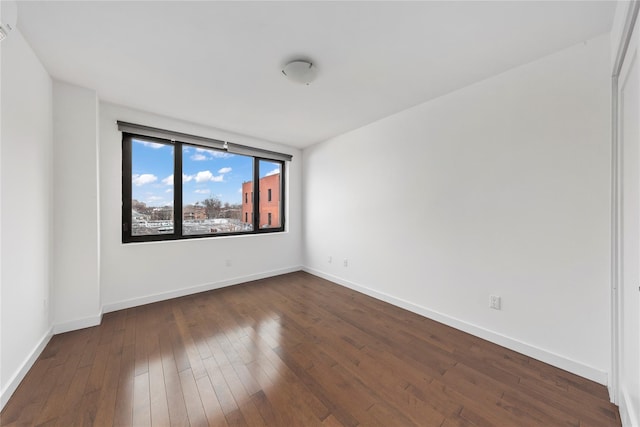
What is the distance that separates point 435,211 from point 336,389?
6.37 feet

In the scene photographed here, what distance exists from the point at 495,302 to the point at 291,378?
189cm

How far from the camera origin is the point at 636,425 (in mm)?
1131

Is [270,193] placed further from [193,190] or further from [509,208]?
[509,208]

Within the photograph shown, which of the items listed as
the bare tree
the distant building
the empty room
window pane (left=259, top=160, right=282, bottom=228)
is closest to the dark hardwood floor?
the empty room

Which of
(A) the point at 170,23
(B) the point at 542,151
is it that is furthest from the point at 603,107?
(A) the point at 170,23

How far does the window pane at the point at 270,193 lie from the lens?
425cm

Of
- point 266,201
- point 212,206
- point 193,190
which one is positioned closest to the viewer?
point 193,190

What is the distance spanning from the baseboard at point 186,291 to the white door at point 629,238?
A: 384cm

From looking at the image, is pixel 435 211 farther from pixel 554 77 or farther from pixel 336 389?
pixel 336 389

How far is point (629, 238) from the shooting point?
1.33m

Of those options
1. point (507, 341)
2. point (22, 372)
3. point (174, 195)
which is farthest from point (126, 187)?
point (507, 341)

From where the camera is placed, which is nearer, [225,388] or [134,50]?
[225,388]

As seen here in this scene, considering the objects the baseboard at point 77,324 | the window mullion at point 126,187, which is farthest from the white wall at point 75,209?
the window mullion at point 126,187

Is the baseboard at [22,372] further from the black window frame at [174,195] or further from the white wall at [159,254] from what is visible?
the black window frame at [174,195]
